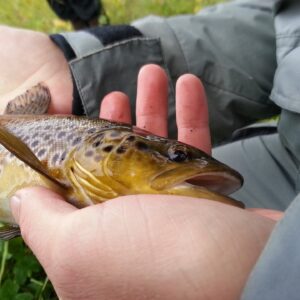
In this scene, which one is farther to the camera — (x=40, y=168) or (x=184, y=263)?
(x=40, y=168)

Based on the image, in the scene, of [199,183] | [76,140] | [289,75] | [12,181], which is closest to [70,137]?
[76,140]

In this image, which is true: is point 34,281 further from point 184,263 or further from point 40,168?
point 184,263

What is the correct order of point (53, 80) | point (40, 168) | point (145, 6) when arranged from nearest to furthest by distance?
point (40, 168)
point (53, 80)
point (145, 6)

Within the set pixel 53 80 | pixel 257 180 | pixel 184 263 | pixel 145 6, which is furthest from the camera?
pixel 145 6

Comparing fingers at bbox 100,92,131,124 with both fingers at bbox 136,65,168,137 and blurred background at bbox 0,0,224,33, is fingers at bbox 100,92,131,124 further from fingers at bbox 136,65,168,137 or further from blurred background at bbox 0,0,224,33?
blurred background at bbox 0,0,224,33

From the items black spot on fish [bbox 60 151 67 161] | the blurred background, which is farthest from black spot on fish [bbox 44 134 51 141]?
the blurred background

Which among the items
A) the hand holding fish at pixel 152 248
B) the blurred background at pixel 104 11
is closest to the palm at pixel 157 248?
the hand holding fish at pixel 152 248

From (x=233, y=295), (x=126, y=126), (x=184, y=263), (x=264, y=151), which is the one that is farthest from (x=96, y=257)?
(x=264, y=151)
